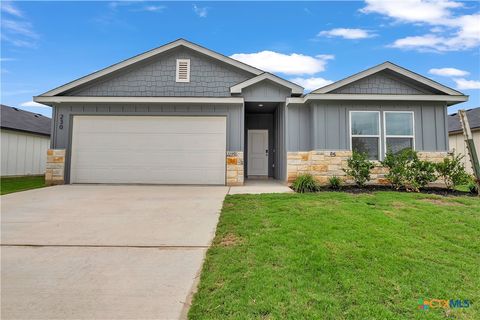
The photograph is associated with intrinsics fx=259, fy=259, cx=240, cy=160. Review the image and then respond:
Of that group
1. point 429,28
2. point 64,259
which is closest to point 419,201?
point 64,259

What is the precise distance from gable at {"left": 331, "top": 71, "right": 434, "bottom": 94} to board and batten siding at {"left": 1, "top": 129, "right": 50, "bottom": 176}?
1563 centimetres

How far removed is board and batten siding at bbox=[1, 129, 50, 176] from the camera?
12.7 meters

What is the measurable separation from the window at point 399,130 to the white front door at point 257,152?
5.44m

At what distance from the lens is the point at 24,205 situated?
232 inches

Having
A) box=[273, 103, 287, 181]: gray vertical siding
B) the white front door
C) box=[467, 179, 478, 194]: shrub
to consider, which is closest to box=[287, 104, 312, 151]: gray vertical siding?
box=[273, 103, 287, 181]: gray vertical siding

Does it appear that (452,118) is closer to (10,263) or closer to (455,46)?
(455,46)

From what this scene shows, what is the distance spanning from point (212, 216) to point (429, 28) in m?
12.8

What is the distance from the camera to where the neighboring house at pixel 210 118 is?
8.88 meters

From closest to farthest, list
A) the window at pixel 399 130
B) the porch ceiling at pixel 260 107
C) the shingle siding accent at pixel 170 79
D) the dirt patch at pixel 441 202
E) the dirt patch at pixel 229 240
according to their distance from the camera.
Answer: the dirt patch at pixel 229 240 < the dirt patch at pixel 441 202 < the window at pixel 399 130 < the shingle siding accent at pixel 170 79 < the porch ceiling at pixel 260 107

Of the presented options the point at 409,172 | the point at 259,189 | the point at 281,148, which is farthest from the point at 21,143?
the point at 409,172

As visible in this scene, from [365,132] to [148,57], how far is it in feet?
27.5

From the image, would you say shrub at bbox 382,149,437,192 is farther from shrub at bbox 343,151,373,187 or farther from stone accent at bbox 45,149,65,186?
stone accent at bbox 45,149,65,186

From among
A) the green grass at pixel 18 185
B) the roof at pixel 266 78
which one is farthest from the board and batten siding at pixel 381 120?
the green grass at pixel 18 185
